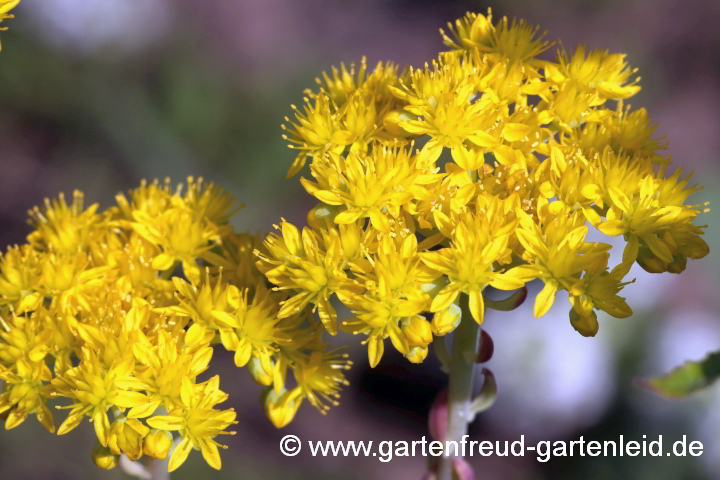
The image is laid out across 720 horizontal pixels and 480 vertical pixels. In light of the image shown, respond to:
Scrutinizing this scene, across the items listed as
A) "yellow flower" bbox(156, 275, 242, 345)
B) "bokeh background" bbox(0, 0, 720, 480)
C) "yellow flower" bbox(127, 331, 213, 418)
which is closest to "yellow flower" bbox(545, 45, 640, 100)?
"yellow flower" bbox(156, 275, 242, 345)

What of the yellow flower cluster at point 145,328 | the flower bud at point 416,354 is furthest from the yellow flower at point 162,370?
the flower bud at point 416,354

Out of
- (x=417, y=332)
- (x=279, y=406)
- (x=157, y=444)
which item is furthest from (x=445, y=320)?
(x=157, y=444)

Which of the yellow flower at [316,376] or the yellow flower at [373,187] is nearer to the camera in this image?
the yellow flower at [373,187]

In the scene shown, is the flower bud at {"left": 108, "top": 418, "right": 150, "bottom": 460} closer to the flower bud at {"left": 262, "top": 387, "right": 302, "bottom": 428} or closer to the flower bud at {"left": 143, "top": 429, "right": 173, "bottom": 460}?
the flower bud at {"left": 143, "top": 429, "right": 173, "bottom": 460}

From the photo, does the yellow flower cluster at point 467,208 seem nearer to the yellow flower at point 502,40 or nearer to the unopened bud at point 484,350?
the yellow flower at point 502,40

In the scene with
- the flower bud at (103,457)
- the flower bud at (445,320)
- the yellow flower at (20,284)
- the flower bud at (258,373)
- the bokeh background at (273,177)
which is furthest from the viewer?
the bokeh background at (273,177)

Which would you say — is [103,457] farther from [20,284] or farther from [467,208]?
[467,208]
